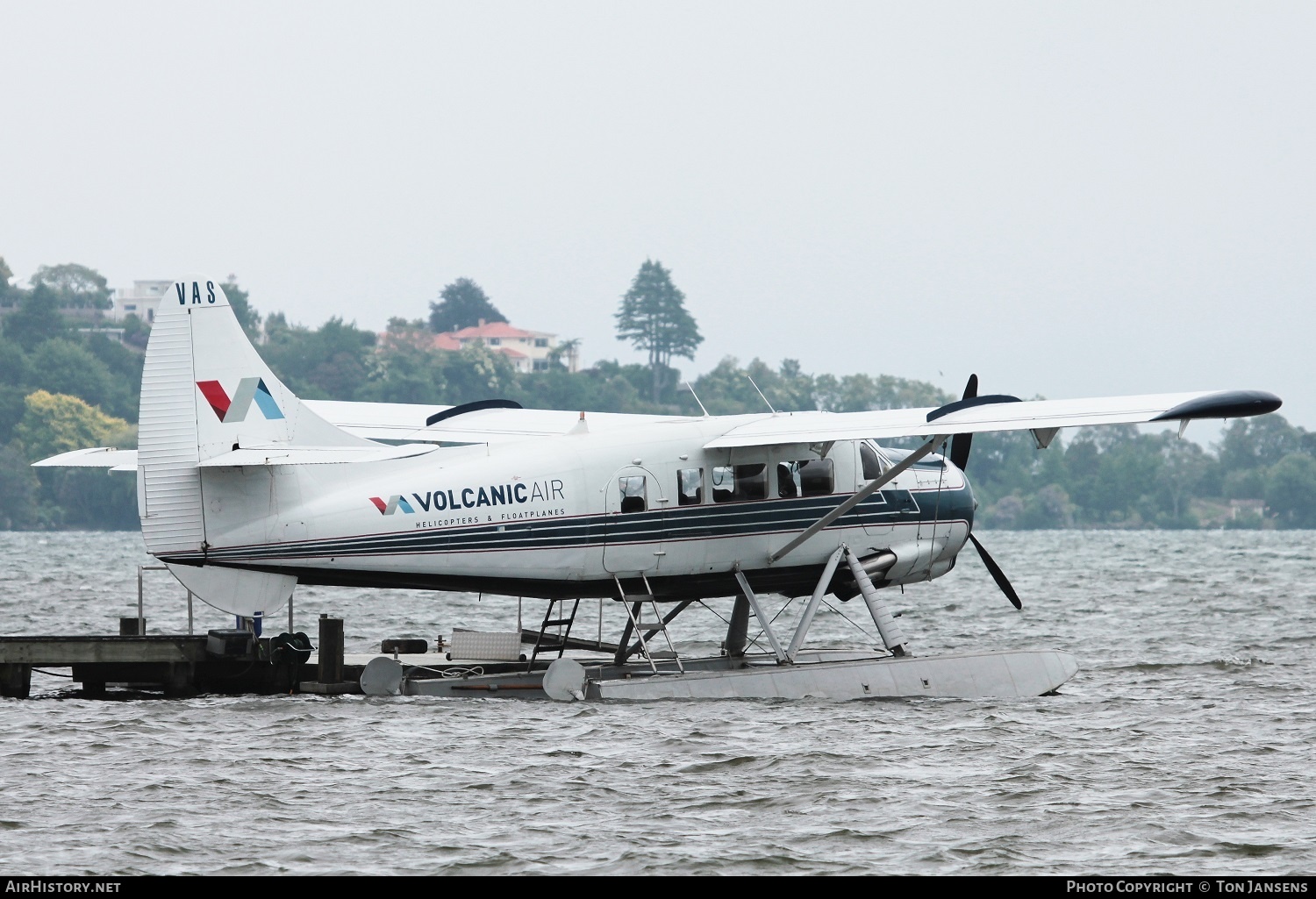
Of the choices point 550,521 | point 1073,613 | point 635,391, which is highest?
point 635,391

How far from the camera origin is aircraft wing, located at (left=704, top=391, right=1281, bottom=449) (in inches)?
551

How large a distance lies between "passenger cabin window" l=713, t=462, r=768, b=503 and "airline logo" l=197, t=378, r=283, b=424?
4.18 meters

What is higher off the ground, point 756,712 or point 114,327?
point 114,327

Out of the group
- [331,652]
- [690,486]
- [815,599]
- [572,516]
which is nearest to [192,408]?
[331,652]

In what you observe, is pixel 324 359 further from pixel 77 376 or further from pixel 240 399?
pixel 240 399

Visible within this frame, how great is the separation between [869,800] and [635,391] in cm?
16078

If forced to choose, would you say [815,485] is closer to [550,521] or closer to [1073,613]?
[550,521]

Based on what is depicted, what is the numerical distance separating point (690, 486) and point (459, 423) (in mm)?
3288

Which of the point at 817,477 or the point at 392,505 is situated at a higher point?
the point at 817,477

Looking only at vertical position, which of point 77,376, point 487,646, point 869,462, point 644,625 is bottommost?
point 487,646

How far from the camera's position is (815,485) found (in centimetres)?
1727

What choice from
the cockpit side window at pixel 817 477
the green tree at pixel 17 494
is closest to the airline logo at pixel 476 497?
the cockpit side window at pixel 817 477

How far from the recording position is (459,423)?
62.1ft

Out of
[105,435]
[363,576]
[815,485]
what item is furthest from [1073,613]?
[105,435]
